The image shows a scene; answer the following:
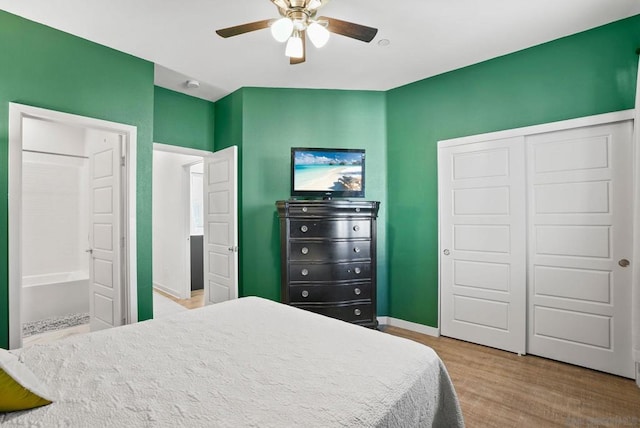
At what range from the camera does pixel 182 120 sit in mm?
3867

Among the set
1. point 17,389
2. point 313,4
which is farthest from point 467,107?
point 17,389

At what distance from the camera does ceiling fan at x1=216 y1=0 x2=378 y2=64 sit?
5.95 ft

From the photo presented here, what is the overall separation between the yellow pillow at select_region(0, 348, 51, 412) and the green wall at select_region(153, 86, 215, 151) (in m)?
3.06

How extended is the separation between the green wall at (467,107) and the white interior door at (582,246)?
30cm

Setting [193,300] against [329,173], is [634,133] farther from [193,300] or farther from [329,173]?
[193,300]

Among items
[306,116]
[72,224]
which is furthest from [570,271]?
[72,224]

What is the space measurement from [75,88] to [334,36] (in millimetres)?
2215

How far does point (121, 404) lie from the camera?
977 mm

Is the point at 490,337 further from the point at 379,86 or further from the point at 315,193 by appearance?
the point at 379,86

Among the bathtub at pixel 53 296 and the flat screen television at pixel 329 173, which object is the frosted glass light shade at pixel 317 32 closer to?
the flat screen television at pixel 329 173

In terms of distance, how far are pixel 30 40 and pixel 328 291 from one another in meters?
3.22

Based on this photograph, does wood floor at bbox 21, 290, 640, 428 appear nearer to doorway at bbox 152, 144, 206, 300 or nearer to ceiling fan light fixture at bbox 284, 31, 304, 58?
ceiling fan light fixture at bbox 284, 31, 304, 58

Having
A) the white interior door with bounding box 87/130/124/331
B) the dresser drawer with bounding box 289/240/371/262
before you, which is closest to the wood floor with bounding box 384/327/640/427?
the dresser drawer with bounding box 289/240/371/262

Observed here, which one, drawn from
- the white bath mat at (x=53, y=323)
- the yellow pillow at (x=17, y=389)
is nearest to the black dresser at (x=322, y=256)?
the yellow pillow at (x=17, y=389)
